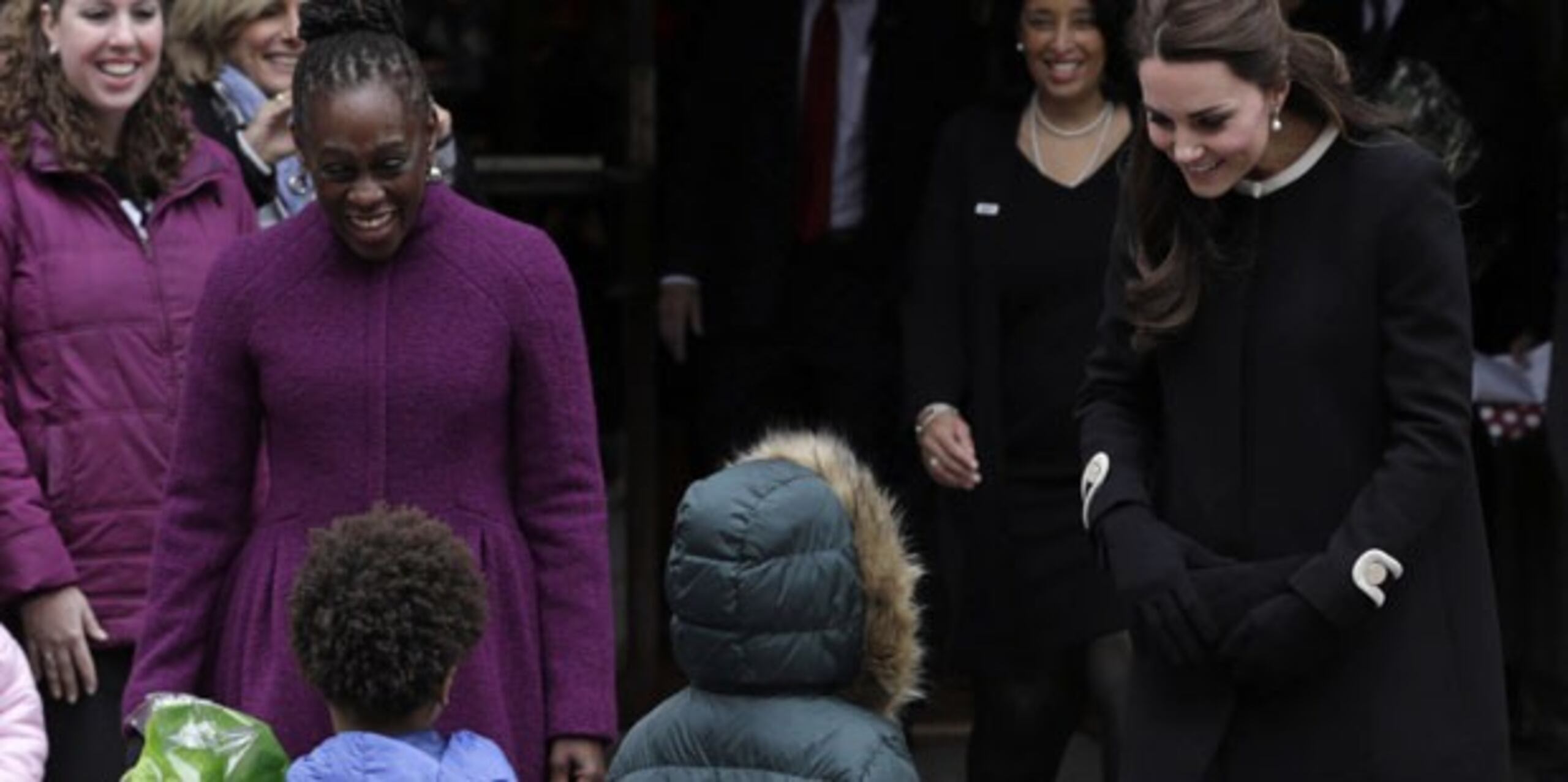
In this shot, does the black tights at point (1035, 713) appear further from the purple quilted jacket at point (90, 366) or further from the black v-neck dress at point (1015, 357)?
the purple quilted jacket at point (90, 366)

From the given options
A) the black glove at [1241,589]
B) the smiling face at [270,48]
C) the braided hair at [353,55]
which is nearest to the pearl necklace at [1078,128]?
the smiling face at [270,48]

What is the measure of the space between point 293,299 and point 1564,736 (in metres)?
4.29

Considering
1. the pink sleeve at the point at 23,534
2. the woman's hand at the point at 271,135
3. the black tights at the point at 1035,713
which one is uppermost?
→ the woman's hand at the point at 271,135

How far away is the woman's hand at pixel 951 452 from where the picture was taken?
6816mm

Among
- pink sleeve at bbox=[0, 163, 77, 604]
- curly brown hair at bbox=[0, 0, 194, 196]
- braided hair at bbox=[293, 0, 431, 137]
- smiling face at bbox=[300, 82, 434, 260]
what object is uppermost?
braided hair at bbox=[293, 0, 431, 137]

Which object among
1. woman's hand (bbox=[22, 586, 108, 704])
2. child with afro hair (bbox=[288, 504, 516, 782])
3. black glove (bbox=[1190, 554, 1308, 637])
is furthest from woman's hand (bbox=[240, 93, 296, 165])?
black glove (bbox=[1190, 554, 1308, 637])

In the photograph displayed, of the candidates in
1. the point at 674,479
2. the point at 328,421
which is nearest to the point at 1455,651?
the point at 328,421

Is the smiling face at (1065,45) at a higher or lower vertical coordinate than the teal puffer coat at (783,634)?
higher

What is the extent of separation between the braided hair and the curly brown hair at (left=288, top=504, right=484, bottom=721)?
0.74m

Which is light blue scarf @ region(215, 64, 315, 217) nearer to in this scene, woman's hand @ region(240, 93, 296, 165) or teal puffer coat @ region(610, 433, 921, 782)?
woman's hand @ region(240, 93, 296, 165)

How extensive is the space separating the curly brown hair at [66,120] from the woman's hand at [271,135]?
1.12 ft

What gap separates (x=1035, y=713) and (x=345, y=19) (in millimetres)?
2434

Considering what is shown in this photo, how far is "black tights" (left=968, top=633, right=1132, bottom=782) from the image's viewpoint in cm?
687

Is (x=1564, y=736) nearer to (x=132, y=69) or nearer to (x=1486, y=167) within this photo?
(x=1486, y=167)
